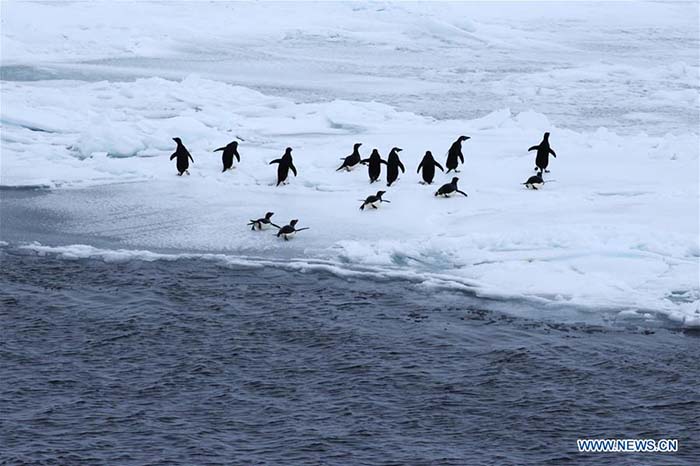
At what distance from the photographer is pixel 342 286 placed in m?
13.4

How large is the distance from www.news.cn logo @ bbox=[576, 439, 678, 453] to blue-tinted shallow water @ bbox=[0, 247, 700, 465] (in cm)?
9

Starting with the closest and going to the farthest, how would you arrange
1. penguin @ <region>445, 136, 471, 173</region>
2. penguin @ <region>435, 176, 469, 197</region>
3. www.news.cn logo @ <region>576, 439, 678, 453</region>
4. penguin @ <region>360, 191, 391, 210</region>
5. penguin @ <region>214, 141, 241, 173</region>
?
www.news.cn logo @ <region>576, 439, 678, 453</region> → penguin @ <region>360, 191, 391, 210</region> → penguin @ <region>435, 176, 469, 197</region> → penguin @ <region>445, 136, 471, 173</region> → penguin @ <region>214, 141, 241, 173</region>

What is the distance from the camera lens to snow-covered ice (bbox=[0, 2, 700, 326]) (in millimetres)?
14320

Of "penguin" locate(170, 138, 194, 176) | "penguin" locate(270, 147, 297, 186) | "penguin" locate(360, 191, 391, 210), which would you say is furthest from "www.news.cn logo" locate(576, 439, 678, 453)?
"penguin" locate(170, 138, 194, 176)

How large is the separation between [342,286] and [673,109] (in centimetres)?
1563

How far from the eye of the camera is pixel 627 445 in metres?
9.20

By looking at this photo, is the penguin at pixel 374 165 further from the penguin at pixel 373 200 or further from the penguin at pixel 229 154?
the penguin at pixel 229 154

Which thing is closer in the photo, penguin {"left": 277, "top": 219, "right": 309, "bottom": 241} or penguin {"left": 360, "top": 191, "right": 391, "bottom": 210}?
penguin {"left": 277, "top": 219, "right": 309, "bottom": 241}

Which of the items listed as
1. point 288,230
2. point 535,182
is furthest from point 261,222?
point 535,182

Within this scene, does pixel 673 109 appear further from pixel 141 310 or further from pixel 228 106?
pixel 141 310

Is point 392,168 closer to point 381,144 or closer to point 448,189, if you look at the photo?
point 448,189

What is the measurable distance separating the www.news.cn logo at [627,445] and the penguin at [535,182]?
827 centimetres

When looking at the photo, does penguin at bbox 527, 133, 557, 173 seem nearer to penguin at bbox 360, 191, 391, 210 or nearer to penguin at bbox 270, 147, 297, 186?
A: penguin at bbox 360, 191, 391, 210

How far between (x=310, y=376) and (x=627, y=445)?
3.04m
